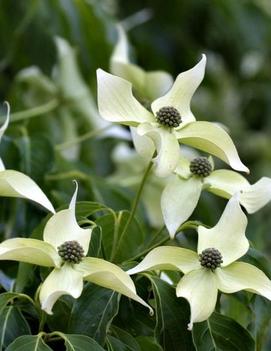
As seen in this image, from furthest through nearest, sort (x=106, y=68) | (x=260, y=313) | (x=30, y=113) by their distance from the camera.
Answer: (x=106, y=68)
(x=30, y=113)
(x=260, y=313)

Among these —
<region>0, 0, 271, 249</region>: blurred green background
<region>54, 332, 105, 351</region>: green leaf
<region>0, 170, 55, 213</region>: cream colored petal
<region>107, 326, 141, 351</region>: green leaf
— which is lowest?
<region>0, 0, 271, 249</region>: blurred green background

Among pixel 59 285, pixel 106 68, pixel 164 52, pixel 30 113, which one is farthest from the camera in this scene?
pixel 164 52

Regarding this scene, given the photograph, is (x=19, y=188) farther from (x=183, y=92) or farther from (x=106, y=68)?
(x=106, y=68)

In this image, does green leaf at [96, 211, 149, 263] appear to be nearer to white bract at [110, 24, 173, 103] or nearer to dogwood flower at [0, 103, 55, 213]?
dogwood flower at [0, 103, 55, 213]

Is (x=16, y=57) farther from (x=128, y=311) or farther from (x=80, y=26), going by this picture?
(x=128, y=311)

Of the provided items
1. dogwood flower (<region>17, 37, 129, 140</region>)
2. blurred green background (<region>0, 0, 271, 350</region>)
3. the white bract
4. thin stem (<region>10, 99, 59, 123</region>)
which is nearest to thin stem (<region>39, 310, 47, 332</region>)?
blurred green background (<region>0, 0, 271, 350</region>)

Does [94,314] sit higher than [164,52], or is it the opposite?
[94,314]

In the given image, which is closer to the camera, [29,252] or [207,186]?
[29,252]

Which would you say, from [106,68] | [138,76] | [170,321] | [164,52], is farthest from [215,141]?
[164,52]

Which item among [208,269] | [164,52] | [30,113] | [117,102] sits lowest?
[164,52]
